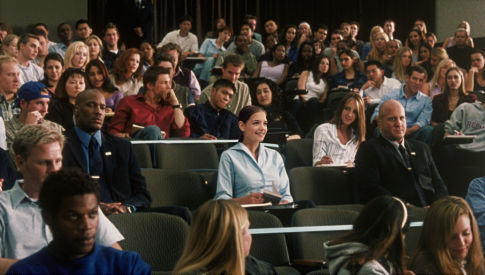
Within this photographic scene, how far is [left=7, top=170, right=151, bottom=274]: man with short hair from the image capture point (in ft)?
7.41

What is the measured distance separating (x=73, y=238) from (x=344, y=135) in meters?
3.54

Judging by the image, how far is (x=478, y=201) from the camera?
423cm

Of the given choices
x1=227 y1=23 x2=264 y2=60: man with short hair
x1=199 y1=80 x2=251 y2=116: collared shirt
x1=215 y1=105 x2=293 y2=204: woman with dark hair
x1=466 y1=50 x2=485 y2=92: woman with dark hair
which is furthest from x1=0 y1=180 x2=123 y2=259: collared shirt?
x1=227 y1=23 x2=264 y2=60: man with short hair

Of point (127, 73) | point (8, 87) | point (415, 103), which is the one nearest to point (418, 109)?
point (415, 103)

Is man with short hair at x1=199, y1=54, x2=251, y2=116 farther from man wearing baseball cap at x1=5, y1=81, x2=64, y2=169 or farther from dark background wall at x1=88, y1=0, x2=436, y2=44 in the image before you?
dark background wall at x1=88, y1=0, x2=436, y2=44

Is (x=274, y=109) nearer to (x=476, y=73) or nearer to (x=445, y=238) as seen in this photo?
(x=476, y=73)

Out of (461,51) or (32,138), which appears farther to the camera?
(461,51)

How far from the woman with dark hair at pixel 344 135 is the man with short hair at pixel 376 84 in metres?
2.68

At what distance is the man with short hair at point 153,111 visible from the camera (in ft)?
19.3

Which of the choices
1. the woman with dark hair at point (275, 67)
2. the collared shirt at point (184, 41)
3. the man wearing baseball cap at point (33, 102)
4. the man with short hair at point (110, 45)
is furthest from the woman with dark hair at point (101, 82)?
the collared shirt at point (184, 41)

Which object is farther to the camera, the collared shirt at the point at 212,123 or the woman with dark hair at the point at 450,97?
the woman with dark hair at the point at 450,97

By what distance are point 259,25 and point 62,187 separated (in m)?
12.8

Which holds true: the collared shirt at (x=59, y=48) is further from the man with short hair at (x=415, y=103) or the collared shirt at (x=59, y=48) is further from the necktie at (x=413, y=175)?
the necktie at (x=413, y=175)

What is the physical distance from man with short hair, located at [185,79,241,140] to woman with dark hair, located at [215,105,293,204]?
1618 mm
